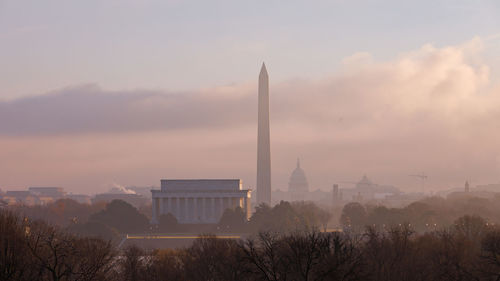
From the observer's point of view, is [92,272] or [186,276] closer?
[92,272]

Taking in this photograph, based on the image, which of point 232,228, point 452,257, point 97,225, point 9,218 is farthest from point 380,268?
point 232,228

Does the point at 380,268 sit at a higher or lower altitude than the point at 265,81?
lower

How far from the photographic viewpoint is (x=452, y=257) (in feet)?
285

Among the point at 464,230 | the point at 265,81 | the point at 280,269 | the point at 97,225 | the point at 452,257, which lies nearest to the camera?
the point at 280,269

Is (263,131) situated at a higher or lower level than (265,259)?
higher

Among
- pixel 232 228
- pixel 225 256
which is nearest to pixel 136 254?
pixel 225 256

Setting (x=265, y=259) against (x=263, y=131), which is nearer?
(x=265, y=259)

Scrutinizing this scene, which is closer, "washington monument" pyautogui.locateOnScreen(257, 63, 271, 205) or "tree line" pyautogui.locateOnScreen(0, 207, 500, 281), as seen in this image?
"tree line" pyautogui.locateOnScreen(0, 207, 500, 281)

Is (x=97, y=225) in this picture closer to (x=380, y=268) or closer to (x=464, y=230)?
(x=464, y=230)

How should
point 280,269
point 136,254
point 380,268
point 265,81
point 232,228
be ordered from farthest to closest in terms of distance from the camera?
point 265,81 → point 232,228 → point 136,254 → point 380,268 → point 280,269

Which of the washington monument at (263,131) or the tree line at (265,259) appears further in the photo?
the washington monument at (263,131)

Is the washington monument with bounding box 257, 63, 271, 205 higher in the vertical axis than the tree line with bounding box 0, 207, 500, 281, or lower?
higher

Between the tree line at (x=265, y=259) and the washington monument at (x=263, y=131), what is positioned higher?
the washington monument at (x=263, y=131)

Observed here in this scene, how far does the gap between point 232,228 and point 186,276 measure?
95.0 meters
